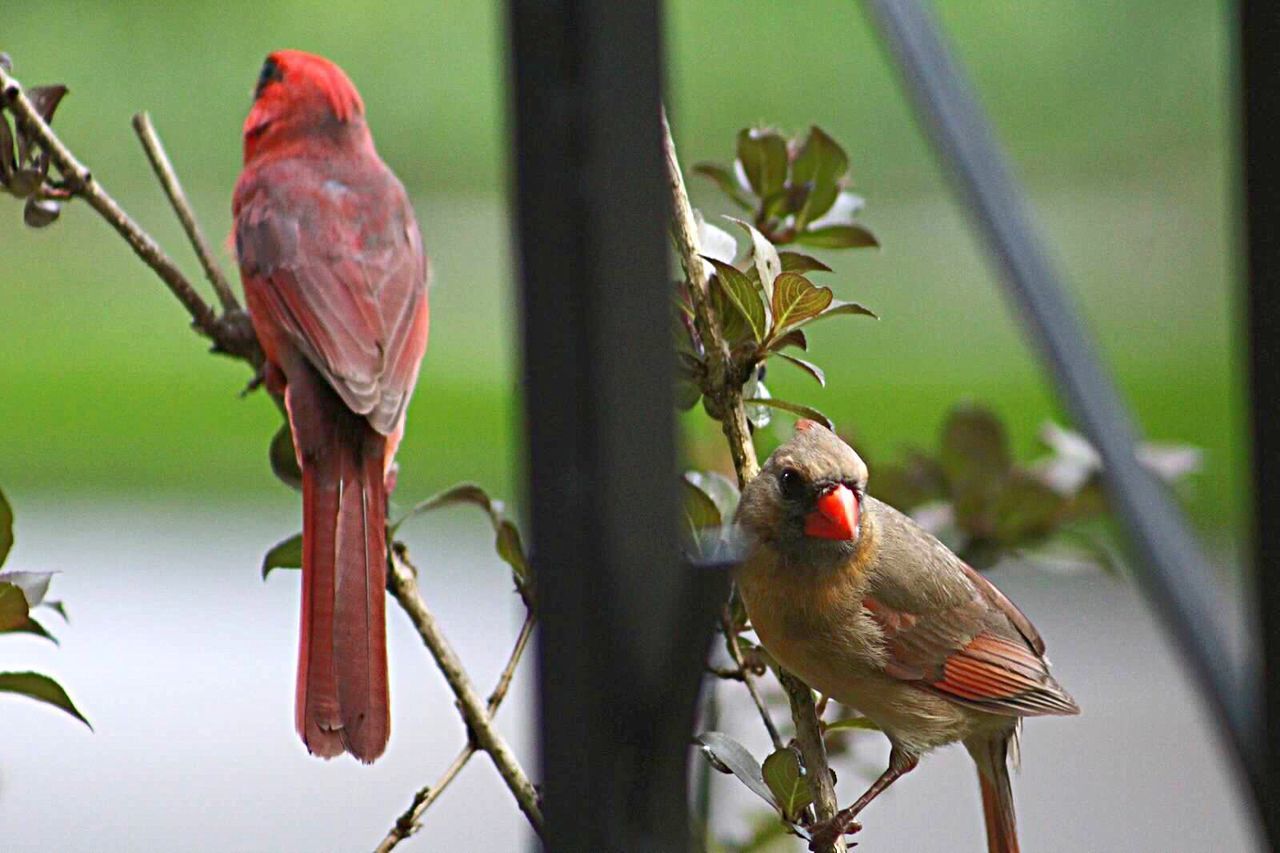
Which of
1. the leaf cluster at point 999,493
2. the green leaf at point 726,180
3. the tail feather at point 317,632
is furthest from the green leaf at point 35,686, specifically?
the leaf cluster at point 999,493

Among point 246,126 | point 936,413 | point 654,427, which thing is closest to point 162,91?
point 936,413

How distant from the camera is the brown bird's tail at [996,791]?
107cm

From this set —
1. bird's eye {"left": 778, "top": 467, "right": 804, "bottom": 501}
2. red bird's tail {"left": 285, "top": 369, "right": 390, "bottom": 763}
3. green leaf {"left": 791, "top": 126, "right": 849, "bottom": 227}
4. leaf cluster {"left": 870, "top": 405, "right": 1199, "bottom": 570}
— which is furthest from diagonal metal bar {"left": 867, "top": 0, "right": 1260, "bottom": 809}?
red bird's tail {"left": 285, "top": 369, "right": 390, "bottom": 763}

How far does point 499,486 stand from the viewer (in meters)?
4.66

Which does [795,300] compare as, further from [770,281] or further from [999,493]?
[999,493]

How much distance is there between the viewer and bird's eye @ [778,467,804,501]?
1.00 meters

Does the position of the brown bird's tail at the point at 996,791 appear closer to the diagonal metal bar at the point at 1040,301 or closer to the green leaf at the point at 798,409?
the diagonal metal bar at the point at 1040,301

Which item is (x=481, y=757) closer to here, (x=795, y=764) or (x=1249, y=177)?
(x=795, y=764)

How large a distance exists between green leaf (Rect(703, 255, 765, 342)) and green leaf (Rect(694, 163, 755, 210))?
27cm

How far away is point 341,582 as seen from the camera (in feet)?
3.06

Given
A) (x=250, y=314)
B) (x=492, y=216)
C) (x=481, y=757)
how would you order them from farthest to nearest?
1. (x=492, y=216)
2. (x=481, y=757)
3. (x=250, y=314)

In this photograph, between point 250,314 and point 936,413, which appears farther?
point 936,413

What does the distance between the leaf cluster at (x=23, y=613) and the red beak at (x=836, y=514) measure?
0.45m

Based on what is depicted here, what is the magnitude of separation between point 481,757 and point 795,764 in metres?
3.10
